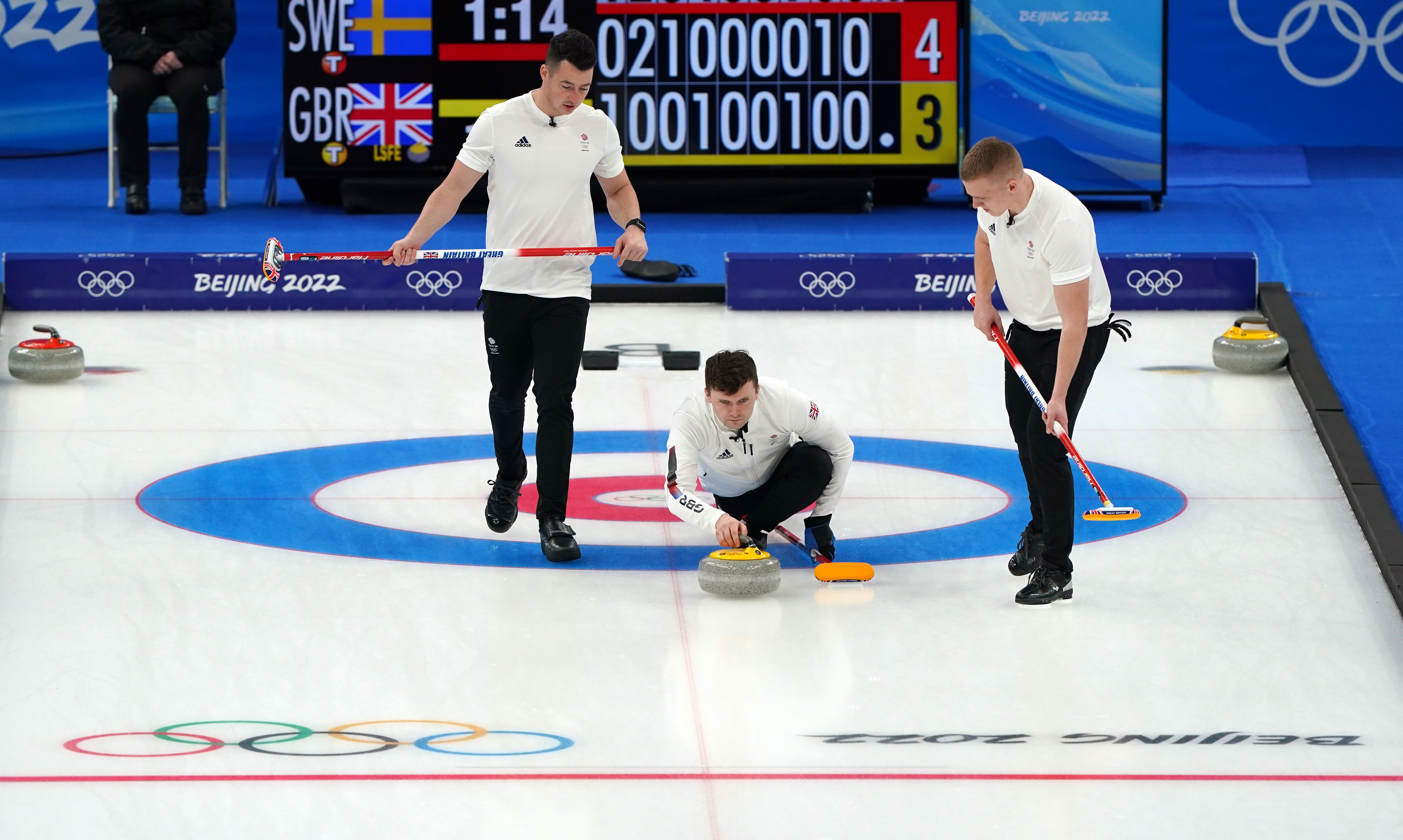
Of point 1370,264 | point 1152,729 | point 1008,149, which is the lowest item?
point 1152,729

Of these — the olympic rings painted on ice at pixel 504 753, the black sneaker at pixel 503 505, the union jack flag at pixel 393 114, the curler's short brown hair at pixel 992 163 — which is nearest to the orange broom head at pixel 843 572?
the black sneaker at pixel 503 505

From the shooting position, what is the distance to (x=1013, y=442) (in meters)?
7.02

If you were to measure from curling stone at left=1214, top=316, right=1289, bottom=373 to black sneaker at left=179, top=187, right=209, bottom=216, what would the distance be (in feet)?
20.9

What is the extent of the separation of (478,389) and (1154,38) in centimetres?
584

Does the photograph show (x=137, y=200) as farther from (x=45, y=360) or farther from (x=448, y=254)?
(x=448, y=254)

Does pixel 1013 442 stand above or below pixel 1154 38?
below

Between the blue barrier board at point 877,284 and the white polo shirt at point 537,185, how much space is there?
12.7 feet

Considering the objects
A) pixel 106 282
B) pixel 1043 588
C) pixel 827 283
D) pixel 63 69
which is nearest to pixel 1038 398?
pixel 1043 588

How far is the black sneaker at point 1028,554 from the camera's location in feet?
17.0

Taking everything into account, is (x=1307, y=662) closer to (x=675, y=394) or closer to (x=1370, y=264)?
(x=675, y=394)

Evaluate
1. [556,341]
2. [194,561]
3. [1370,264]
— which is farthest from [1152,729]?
[1370,264]

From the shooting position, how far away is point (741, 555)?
496cm

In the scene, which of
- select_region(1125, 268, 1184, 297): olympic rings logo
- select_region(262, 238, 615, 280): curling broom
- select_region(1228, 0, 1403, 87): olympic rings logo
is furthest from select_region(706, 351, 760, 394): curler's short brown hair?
select_region(1228, 0, 1403, 87): olympic rings logo

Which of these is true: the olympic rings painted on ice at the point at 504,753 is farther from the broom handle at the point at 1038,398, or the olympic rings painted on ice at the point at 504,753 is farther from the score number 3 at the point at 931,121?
the score number 3 at the point at 931,121
